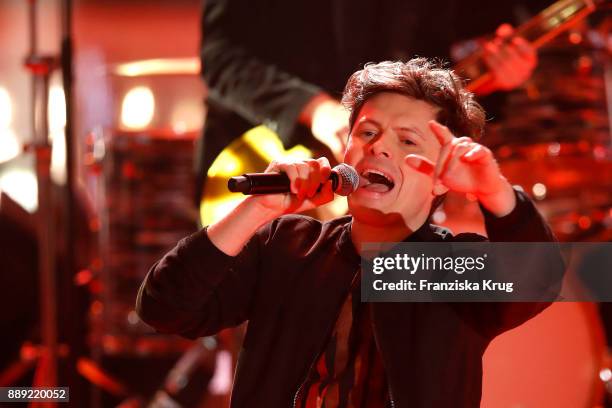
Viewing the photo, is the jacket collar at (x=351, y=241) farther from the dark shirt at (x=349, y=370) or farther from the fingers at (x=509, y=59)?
the fingers at (x=509, y=59)

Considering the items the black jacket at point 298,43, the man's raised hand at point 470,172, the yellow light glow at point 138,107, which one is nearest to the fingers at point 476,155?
the man's raised hand at point 470,172

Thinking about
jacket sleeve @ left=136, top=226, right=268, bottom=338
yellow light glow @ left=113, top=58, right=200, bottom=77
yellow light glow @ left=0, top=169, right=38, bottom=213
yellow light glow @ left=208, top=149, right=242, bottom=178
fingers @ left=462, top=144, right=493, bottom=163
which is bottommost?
jacket sleeve @ left=136, top=226, right=268, bottom=338

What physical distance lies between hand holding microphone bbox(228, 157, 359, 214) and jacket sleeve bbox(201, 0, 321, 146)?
0.57m

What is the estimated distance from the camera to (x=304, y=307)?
1101mm

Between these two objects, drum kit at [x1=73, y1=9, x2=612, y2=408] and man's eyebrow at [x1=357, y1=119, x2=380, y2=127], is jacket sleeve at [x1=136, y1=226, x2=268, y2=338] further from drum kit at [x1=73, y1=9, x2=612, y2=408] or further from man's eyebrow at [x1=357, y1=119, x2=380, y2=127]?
drum kit at [x1=73, y1=9, x2=612, y2=408]

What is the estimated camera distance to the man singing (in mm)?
1029

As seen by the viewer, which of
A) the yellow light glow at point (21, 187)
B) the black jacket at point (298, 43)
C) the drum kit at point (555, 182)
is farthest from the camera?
the yellow light glow at point (21, 187)

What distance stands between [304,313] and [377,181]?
0.62 feet

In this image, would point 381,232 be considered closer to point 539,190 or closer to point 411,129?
point 411,129

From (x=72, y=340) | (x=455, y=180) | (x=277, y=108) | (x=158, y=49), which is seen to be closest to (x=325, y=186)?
(x=455, y=180)

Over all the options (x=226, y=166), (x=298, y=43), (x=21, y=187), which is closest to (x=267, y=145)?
(x=226, y=166)

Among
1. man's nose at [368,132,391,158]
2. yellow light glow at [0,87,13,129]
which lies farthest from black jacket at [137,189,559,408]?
yellow light glow at [0,87,13,129]

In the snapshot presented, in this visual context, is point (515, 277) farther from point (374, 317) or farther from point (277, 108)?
point (277, 108)

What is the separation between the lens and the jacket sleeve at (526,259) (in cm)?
103
